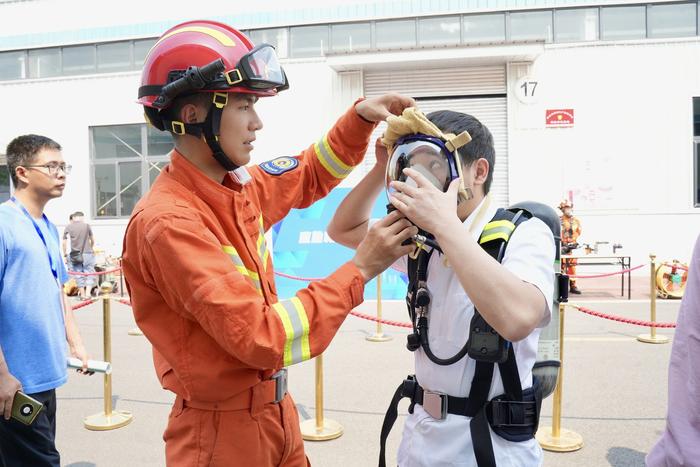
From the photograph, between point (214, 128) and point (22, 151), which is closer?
point (214, 128)

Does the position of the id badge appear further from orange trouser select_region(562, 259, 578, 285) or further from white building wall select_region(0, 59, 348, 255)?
white building wall select_region(0, 59, 348, 255)

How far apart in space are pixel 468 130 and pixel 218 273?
883 millimetres

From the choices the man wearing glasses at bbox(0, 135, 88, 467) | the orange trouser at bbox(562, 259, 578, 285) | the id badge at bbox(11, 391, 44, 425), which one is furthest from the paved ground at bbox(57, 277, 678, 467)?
the orange trouser at bbox(562, 259, 578, 285)

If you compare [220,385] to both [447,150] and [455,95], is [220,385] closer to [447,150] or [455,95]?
[447,150]

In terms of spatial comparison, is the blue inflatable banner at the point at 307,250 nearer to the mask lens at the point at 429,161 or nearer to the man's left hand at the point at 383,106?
the man's left hand at the point at 383,106

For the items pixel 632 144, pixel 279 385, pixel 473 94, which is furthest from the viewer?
pixel 473 94

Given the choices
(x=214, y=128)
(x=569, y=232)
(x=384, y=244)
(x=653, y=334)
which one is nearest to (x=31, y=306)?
(x=214, y=128)

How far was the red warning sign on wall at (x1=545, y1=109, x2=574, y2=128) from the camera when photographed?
46.8 ft

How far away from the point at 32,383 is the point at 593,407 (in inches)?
174

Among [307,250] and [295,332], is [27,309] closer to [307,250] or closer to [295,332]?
[295,332]

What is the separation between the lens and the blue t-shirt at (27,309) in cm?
310

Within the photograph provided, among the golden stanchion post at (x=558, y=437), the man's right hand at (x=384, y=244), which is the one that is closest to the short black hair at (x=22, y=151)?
the man's right hand at (x=384, y=244)

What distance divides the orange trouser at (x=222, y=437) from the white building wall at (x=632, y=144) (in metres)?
13.6

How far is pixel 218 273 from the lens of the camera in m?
1.65
